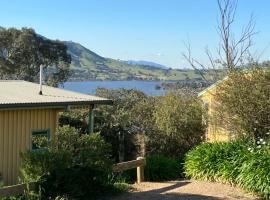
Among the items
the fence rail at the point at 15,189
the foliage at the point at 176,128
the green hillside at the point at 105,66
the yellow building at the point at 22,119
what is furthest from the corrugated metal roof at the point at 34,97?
the green hillside at the point at 105,66

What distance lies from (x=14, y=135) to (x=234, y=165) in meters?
6.32

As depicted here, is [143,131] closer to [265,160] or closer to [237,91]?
[237,91]

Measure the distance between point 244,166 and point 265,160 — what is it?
63 centimetres

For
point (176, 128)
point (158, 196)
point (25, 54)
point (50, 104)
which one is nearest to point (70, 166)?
point (158, 196)

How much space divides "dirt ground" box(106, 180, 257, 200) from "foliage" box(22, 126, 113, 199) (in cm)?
86

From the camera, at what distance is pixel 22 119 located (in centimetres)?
1473

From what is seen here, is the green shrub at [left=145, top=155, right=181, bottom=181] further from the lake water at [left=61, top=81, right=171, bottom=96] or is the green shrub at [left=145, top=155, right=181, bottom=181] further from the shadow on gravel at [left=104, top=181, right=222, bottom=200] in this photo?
the lake water at [left=61, top=81, right=171, bottom=96]

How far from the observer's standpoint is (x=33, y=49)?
4281cm

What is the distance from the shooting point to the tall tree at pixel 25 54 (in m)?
40.9

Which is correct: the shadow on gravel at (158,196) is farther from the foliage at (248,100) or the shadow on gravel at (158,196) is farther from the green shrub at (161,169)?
the foliage at (248,100)

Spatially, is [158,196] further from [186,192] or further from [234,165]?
[234,165]

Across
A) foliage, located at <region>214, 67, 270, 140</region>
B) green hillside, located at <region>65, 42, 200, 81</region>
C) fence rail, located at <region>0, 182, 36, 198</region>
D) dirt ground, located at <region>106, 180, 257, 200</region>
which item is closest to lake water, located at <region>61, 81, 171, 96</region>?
foliage, located at <region>214, 67, 270, 140</region>

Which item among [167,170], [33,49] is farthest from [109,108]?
[33,49]

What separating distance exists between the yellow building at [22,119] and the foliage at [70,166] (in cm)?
196
